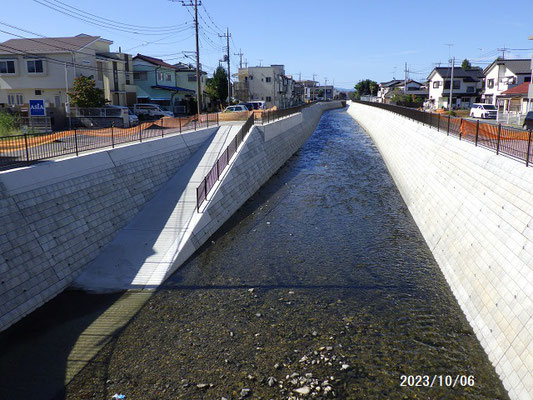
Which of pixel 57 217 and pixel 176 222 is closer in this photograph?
pixel 57 217

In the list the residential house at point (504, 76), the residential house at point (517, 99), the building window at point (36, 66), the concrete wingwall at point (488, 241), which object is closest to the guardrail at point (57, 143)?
the concrete wingwall at point (488, 241)

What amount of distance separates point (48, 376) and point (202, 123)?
24.2 meters

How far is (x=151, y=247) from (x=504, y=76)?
70952 millimetres

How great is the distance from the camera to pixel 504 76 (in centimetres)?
6850

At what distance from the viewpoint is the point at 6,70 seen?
4388cm

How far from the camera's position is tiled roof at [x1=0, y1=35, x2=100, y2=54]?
145ft

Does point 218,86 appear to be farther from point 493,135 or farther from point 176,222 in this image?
point 493,135

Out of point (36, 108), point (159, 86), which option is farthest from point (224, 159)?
point (159, 86)

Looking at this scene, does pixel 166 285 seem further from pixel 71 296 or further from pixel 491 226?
pixel 491 226

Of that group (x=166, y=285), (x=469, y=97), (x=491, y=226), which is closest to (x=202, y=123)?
(x=166, y=285)

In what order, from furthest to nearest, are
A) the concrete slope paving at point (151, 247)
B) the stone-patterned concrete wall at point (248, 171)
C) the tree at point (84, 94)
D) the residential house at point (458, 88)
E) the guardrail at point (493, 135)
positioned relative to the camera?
the residential house at point (458, 88)
the tree at point (84, 94)
the stone-patterned concrete wall at point (248, 171)
the concrete slope paving at point (151, 247)
the guardrail at point (493, 135)

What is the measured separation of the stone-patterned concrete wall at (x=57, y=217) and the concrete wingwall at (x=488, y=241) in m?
12.3

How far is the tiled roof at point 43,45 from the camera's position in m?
44.1

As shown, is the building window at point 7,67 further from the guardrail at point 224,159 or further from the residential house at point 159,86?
the guardrail at point 224,159
